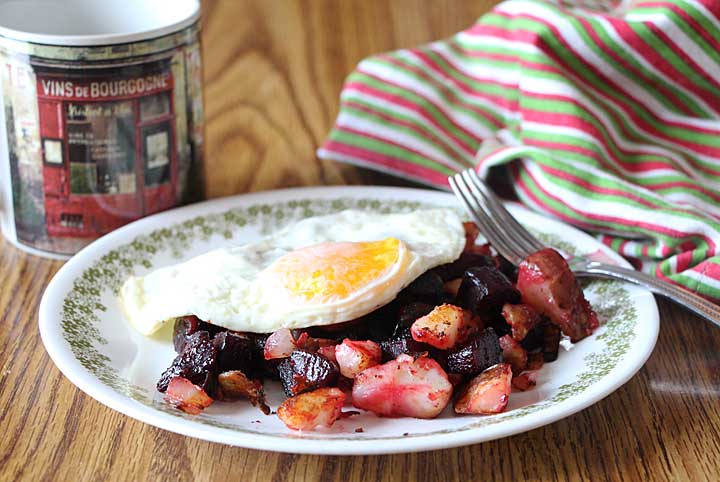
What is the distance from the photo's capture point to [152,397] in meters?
1.51

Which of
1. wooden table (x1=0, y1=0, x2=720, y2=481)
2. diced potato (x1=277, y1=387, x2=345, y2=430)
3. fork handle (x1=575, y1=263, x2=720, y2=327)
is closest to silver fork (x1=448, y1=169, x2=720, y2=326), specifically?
fork handle (x1=575, y1=263, x2=720, y2=327)

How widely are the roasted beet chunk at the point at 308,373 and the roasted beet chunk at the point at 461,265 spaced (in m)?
0.35

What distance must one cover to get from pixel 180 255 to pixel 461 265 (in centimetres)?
59

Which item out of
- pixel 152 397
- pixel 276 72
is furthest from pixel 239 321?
pixel 276 72

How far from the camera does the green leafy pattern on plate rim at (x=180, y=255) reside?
4.86 ft

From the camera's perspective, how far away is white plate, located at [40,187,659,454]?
4.44ft

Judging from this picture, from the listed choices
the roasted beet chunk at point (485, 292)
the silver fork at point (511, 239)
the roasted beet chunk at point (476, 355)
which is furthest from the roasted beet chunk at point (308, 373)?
the silver fork at point (511, 239)

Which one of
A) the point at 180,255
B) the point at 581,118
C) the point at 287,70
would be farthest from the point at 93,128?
the point at 287,70

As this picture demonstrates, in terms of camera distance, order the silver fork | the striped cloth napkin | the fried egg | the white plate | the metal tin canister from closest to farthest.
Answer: the white plate, the fried egg, the silver fork, the metal tin canister, the striped cloth napkin

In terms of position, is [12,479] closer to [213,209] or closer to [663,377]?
[213,209]

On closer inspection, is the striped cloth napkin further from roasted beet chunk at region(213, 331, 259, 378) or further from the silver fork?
roasted beet chunk at region(213, 331, 259, 378)

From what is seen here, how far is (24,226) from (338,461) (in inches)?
38.1

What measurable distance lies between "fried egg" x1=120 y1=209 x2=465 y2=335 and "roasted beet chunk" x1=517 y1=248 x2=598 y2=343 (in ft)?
0.47

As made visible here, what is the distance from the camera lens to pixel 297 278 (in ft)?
5.41
